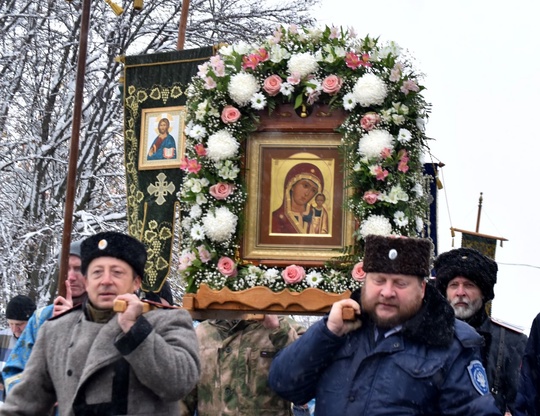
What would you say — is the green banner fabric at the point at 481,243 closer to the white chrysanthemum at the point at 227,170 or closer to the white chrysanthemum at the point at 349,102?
the white chrysanthemum at the point at 349,102

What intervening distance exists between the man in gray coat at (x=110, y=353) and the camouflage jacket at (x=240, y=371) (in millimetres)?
1186

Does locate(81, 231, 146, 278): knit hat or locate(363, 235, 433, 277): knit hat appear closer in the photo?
locate(363, 235, 433, 277): knit hat

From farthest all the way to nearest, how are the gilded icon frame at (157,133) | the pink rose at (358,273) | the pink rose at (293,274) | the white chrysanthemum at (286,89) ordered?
the gilded icon frame at (157,133) < the white chrysanthemum at (286,89) < the pink rose at (293,274) < the pink rose at (358,273)

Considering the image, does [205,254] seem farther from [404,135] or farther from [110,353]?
[110,353]

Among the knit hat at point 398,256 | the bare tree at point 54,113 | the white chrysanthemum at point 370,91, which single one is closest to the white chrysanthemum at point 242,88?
A: the white chrysanthemum at point 370,91

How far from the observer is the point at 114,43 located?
19.0 metres

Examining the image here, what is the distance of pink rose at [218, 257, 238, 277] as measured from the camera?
6504mm

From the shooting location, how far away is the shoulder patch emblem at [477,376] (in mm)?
4762

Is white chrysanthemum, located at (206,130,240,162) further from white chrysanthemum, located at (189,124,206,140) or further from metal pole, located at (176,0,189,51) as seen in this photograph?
metal pole, located at (176,0,189,51)

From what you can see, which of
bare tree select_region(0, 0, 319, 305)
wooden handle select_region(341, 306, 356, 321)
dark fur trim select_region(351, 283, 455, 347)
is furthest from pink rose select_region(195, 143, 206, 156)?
bare tree select_region(0, 0, 319, 305)

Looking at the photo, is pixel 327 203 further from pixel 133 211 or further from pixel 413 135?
pixel 133 211

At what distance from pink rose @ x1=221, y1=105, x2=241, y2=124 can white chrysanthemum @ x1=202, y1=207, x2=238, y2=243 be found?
545mm

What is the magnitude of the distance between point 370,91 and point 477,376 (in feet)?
7.24

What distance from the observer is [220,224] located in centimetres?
653
